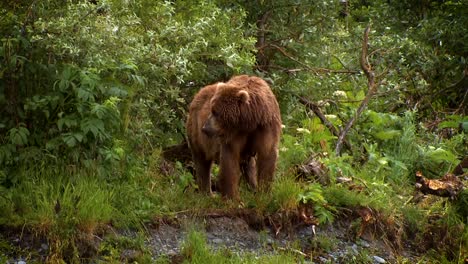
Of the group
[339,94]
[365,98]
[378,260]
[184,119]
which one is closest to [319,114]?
[339,94]

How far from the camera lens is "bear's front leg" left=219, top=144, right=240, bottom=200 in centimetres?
834

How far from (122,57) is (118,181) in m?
1.21

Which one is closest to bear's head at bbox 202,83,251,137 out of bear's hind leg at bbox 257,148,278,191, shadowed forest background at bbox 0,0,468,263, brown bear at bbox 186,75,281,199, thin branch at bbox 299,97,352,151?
brown bear at bbox 186,75,281,199

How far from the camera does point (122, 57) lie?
8258 millimetres

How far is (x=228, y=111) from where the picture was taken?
8180mm

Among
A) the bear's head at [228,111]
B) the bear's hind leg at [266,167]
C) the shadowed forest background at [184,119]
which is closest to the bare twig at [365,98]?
the shadowed forest background at [184,119]

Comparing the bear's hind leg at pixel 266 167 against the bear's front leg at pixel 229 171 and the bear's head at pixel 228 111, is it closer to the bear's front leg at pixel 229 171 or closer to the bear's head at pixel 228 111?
the bear's front leg at pixel 229 171

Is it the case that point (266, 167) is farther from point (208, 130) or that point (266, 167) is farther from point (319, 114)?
point (319, 114)

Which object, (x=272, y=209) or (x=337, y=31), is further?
(x=337, y=31)

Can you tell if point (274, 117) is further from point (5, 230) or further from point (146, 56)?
point (5, 230)

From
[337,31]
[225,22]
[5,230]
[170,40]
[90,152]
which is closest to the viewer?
[5,230]

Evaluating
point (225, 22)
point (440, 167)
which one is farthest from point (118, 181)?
point (440, 167)

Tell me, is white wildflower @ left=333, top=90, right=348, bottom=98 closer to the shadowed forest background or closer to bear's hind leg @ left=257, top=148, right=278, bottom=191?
the shadowed forest background

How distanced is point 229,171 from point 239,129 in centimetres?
43
